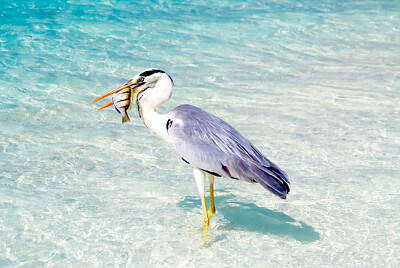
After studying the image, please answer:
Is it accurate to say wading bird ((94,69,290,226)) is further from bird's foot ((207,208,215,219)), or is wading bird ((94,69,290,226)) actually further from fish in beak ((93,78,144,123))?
bird's foot ((207,208,215,219))

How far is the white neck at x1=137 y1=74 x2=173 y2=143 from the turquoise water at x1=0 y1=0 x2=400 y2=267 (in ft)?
2.65

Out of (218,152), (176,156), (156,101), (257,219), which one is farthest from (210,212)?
(176,156)

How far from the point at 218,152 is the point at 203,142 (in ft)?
0.46

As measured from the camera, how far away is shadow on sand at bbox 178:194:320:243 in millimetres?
4734

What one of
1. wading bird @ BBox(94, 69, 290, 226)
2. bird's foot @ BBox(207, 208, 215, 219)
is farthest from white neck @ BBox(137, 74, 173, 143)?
bird's foot @ BBox(207, 208, 215, 219)

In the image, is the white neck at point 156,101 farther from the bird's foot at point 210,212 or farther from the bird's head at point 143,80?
the bird's foot at point 210,212

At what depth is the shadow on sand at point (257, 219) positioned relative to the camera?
4.73 m

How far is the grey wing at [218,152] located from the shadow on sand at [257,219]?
18.4 inches

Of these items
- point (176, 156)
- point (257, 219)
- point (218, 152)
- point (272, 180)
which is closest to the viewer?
point (272, 180)

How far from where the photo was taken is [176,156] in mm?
6305

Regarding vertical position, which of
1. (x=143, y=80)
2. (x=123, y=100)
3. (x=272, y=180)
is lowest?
(x=272, y=180)

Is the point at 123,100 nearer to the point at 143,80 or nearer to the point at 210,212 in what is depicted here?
the point at 143,80

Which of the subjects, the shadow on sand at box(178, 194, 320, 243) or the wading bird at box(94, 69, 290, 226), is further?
the shadow on sand at box(178, 194, 320, 243)

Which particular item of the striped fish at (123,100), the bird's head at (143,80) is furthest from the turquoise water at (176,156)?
the bird's head at (143,80)
